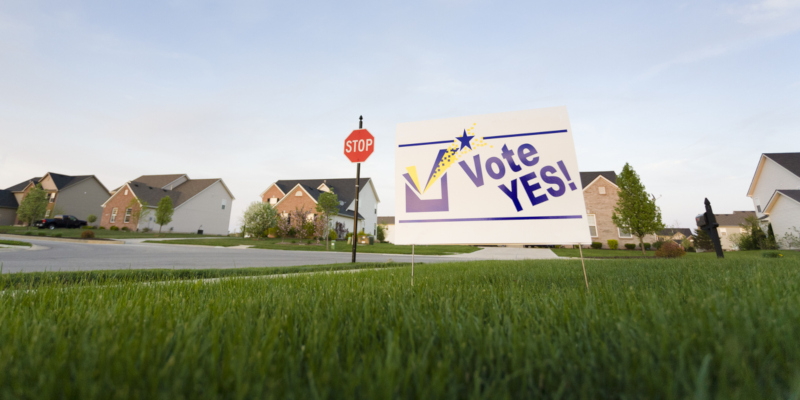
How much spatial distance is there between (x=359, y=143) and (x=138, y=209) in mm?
36996

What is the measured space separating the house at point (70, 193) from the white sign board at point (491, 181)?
58087 mm

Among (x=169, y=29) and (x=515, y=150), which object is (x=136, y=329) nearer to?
(x=515, y=150)

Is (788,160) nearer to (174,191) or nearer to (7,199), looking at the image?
(174,191)

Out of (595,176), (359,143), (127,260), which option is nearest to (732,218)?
(595,176)

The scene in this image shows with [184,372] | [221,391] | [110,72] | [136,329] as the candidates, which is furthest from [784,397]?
[110,72]

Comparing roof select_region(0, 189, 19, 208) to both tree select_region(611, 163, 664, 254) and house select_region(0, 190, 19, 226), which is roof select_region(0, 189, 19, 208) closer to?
house select_region(0, 190, 19, 226)

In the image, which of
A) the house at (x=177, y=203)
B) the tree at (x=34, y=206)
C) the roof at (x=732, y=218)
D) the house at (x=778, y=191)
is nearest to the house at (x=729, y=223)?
the roof at (x=732, y=218)

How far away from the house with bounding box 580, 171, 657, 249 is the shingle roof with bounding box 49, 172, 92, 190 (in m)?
66.4

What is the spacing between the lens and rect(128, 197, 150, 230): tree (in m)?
33.0

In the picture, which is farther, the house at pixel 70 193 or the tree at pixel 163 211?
the house at pixel 70 193

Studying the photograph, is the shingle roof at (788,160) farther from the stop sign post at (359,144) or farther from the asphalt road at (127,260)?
the stop sign post at (359,144)

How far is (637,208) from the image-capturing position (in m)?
20.3

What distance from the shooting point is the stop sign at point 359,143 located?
9516 millimetres

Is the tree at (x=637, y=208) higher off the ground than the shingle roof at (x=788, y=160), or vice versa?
the shingle roof at (x=788, y=160)
